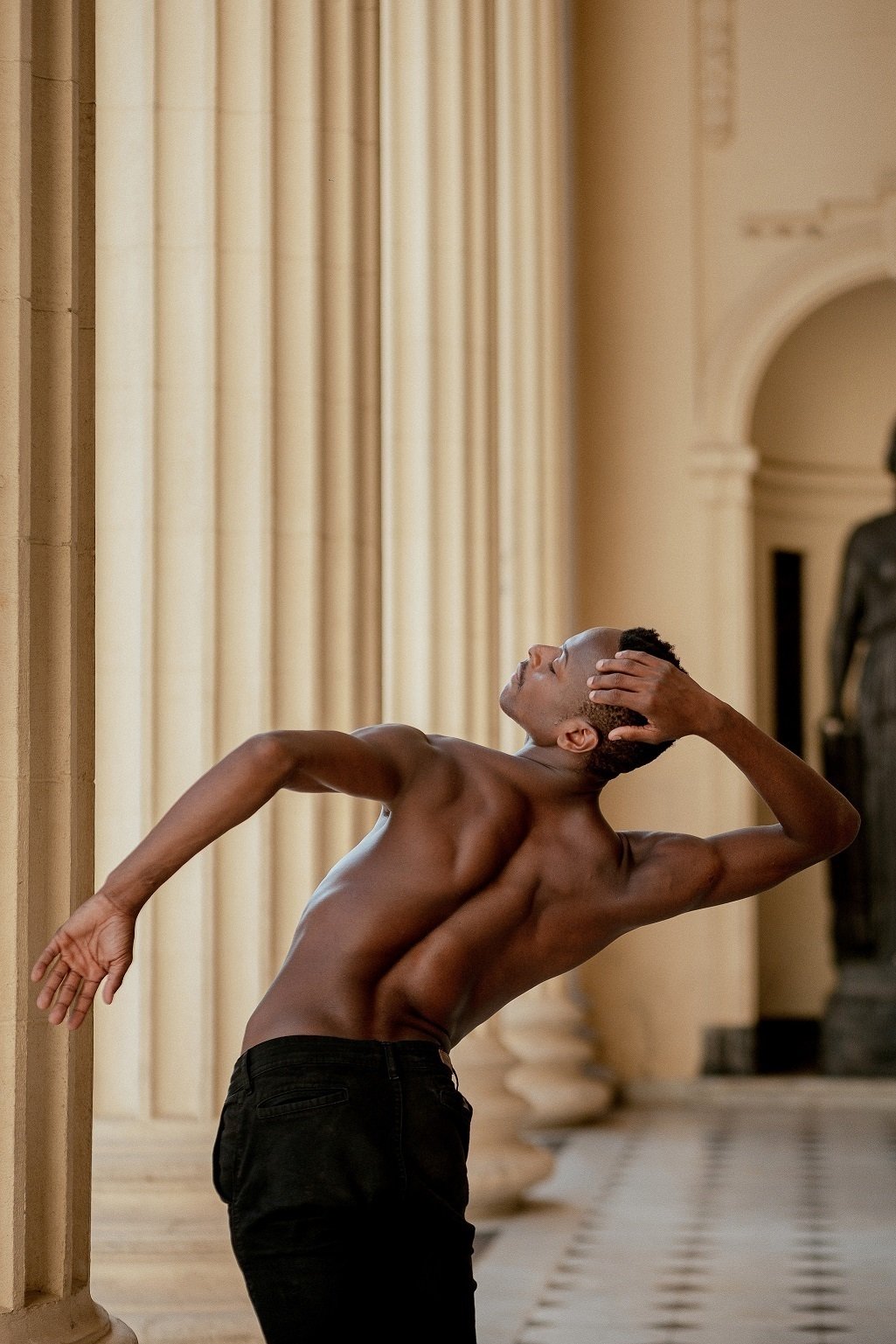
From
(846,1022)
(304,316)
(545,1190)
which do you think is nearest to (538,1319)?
(545,1190)

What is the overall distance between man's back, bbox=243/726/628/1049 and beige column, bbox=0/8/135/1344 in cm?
53

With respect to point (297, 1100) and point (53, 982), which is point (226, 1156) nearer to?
point (297, 1100)

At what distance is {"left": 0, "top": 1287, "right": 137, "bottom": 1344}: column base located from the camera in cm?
354

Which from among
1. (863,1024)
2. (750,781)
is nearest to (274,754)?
(750,781)

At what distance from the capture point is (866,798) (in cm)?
1427

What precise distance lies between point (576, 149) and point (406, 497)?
6284 millimetres

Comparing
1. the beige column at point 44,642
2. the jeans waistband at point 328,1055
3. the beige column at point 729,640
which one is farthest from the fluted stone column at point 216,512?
the beige column at point 729,640

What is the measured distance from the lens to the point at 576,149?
14.9m

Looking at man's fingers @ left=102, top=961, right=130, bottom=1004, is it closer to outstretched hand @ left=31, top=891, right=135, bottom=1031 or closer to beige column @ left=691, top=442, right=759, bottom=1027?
outstretched hand @ left=31, top=891, right=135, bottom=1031

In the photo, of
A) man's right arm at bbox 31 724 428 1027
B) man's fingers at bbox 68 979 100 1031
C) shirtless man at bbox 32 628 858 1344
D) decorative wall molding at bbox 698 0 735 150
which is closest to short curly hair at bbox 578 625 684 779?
shirtless man at bbox 32 628 858 1344

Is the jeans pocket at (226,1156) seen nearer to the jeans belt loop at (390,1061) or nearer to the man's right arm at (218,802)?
the jeans belt loop at (390,1061)

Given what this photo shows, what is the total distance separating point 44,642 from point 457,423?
6109 mm

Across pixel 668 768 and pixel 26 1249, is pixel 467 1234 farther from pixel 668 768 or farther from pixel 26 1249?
pixel 668 768

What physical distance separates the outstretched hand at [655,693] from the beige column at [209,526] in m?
2.42
